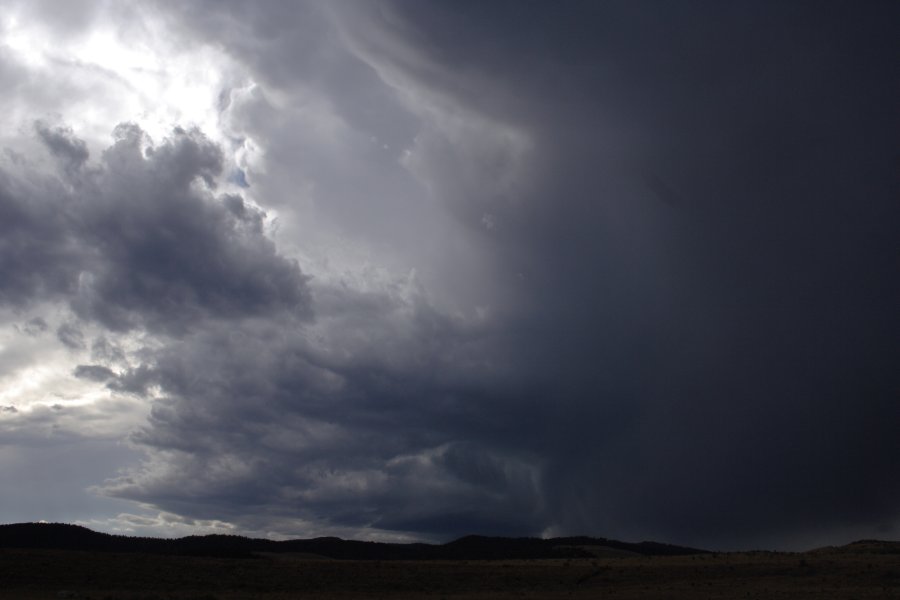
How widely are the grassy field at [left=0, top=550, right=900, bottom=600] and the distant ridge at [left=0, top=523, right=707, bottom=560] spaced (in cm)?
4305

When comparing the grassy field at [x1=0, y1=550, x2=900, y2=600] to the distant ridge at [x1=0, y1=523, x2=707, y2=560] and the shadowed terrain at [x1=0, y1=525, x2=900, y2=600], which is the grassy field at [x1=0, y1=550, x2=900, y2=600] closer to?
the shadowed terrain at [x1=0, y1=525, x2=900, y2=600]

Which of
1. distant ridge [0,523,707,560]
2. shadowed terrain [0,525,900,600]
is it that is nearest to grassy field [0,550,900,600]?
shadowed terrain [0,525,900,600]

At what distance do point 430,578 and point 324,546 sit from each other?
281 feet

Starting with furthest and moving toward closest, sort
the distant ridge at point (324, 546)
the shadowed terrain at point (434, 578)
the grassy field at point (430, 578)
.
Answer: the distant ridge at point (324, 546), the shadowed terrain at point (434, 578), the grassy field at point (430, 578)

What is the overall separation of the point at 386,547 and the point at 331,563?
256ft

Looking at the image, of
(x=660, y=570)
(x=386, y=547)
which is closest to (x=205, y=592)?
(x=660, y=570)

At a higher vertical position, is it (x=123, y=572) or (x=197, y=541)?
(x=197, y=541)

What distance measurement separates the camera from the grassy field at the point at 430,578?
2721 inches

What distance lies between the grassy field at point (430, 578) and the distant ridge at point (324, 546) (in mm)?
43049

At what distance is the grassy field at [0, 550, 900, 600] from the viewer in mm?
69125

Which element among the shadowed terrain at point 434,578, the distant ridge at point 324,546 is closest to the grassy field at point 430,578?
the shadowed terrain at point 434,578

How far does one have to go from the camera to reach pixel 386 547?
525ft

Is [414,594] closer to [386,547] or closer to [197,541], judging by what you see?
[386,547]

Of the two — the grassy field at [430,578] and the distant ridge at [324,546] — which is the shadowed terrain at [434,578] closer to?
the grassy field at [430,578]
